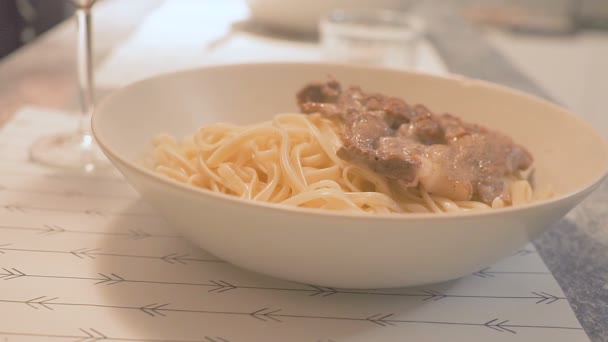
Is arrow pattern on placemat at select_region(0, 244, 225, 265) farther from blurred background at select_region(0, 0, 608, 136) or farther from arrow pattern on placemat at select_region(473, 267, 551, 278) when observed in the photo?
blurred background at select_region(0, 0, 608, 136)

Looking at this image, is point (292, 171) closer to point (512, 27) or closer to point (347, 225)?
point (347, 225)

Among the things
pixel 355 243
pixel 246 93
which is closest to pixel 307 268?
pixel 355 243

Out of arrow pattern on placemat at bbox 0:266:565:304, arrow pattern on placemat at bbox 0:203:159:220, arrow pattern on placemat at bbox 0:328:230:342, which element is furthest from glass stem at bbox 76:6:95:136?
arrow pattern on placemat at bbox 0:328:230:342

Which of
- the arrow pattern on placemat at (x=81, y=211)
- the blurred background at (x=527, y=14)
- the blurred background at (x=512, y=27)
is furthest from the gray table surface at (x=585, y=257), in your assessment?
the blurred background at (x=527, y=14)

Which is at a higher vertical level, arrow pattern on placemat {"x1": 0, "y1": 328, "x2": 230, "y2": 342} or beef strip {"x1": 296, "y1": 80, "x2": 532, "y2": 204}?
beef strip {"x1": 296, "y1": 80, "x2": 532, "y2": 204}

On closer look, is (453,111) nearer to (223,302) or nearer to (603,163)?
(603,163)

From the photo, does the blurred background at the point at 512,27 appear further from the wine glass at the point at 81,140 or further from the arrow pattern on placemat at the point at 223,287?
the arrow pattern on placemat at the point at 223,287
